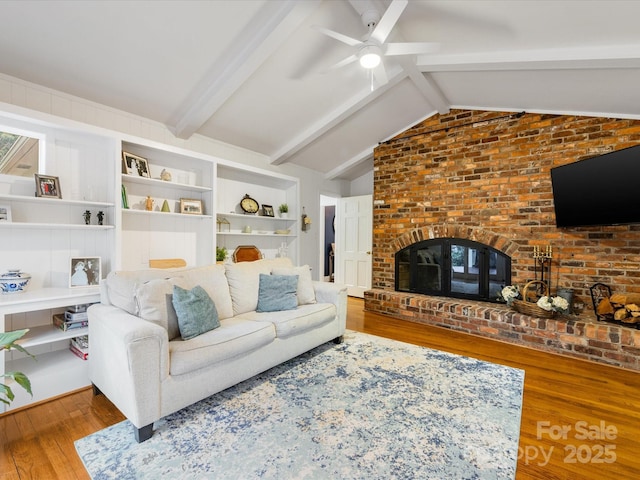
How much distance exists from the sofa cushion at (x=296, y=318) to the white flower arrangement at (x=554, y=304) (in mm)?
2314

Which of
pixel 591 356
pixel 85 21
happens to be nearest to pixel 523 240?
pixel 591 356

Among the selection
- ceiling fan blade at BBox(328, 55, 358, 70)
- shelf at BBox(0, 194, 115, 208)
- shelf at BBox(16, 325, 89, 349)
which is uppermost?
ceiling fan blade at BBox(328, 55, 358, 70)

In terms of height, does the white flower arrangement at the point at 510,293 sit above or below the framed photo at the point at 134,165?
below

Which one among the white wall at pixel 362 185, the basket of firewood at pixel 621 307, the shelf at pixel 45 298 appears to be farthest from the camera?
the white wall at pixel 362 185

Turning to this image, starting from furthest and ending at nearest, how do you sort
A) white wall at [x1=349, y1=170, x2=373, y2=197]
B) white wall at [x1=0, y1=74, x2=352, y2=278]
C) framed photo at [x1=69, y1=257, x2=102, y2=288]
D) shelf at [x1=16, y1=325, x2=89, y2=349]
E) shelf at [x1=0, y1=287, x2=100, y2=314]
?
white wall at [x1=349, y1=170, x2=373, y2=197] < framed photo at [x1=69, y1=257, x2=102, y2=288] < white wall at [x1=0, y1=74, x2=352, y2=278] < shelf at [x1=16, y1=325, x2=89, y2=349] < shelf at [x1=0, y1=287, x2=100, y2=314]

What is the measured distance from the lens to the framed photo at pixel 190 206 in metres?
3.62

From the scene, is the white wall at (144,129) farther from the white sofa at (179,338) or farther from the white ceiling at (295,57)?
the white sofa at (179,338)

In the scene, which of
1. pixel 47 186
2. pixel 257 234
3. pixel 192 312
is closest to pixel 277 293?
pixel 192 312

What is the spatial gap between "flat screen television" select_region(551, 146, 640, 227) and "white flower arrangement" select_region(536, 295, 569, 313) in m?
0.82

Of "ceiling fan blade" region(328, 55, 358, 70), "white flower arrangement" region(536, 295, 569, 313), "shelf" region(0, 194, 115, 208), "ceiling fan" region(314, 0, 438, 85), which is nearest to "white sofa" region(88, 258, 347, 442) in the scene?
"shelf" region(0, 194, 115, 208)

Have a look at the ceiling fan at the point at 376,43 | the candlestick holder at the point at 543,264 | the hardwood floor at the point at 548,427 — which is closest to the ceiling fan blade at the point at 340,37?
the ceiling fan at the point at 376,43

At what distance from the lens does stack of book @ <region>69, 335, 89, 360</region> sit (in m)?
2.44

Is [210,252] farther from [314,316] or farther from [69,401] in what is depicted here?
[69,401]

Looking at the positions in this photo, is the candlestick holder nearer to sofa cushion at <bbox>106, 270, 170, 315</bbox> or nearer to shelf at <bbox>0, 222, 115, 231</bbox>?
sofa cushion at <bbox>106, 270, 170, 315</bbox>
